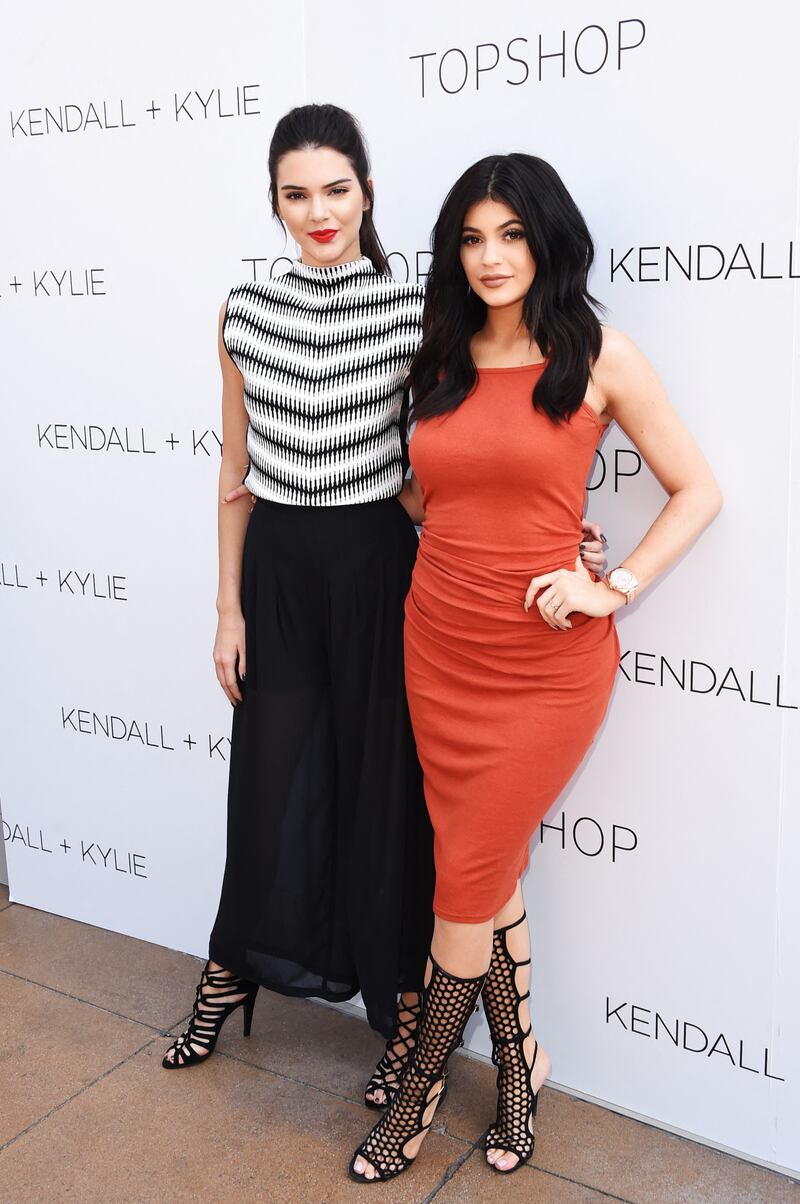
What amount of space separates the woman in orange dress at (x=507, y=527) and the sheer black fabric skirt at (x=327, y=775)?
120 millimetres

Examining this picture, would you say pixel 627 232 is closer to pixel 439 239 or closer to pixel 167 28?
pixel 439 239

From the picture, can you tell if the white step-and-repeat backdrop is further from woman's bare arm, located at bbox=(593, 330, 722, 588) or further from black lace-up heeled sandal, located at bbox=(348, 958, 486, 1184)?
black lace-up heeled sandal, located at bbox=(348, 958, 486, 1184)

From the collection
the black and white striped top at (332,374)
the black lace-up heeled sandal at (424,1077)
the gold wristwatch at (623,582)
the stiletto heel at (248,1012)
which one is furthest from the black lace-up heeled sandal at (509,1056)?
the black and white striped top at (332,374)

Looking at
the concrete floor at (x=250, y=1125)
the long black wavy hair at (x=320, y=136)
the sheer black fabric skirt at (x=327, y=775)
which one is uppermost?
the long black wavy hair at (x=320, y=136)

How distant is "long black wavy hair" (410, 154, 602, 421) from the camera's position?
6.33 feet

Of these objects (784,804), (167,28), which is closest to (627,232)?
(784,804)

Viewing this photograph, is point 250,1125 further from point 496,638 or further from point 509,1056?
point 496,638

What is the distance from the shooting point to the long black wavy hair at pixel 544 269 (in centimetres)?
193

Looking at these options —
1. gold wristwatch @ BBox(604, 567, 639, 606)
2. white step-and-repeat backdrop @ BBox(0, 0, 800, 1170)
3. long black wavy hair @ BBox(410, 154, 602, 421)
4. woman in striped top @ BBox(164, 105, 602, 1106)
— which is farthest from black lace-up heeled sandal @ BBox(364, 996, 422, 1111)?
long black wavy hair @ BBox(410, 154, 602, 421)

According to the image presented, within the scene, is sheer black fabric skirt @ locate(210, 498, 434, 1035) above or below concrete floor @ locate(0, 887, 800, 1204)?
above

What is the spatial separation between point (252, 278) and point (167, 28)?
23.5 inches

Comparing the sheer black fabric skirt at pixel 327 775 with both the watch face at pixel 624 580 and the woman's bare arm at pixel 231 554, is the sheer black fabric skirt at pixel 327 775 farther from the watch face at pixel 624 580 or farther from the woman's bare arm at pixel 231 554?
the watch face at pixel 624 580

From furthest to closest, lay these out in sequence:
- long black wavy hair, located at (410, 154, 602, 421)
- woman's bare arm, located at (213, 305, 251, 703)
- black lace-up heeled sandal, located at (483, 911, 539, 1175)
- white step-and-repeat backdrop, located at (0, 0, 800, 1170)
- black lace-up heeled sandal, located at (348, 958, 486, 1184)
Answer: woman's bare arm, located at (213, 305, 251, 703), black lace-up heeled sandal, located at (483, 911, 539, 1175), black lace-up heeled sandal, located at (348, 958, 486, 1184), white step-and-repeat backdrop, located at (0, 0, 800, 1170), long black wavy hair, located at (410, 154, 602, 421)

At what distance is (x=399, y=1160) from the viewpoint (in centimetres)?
228
